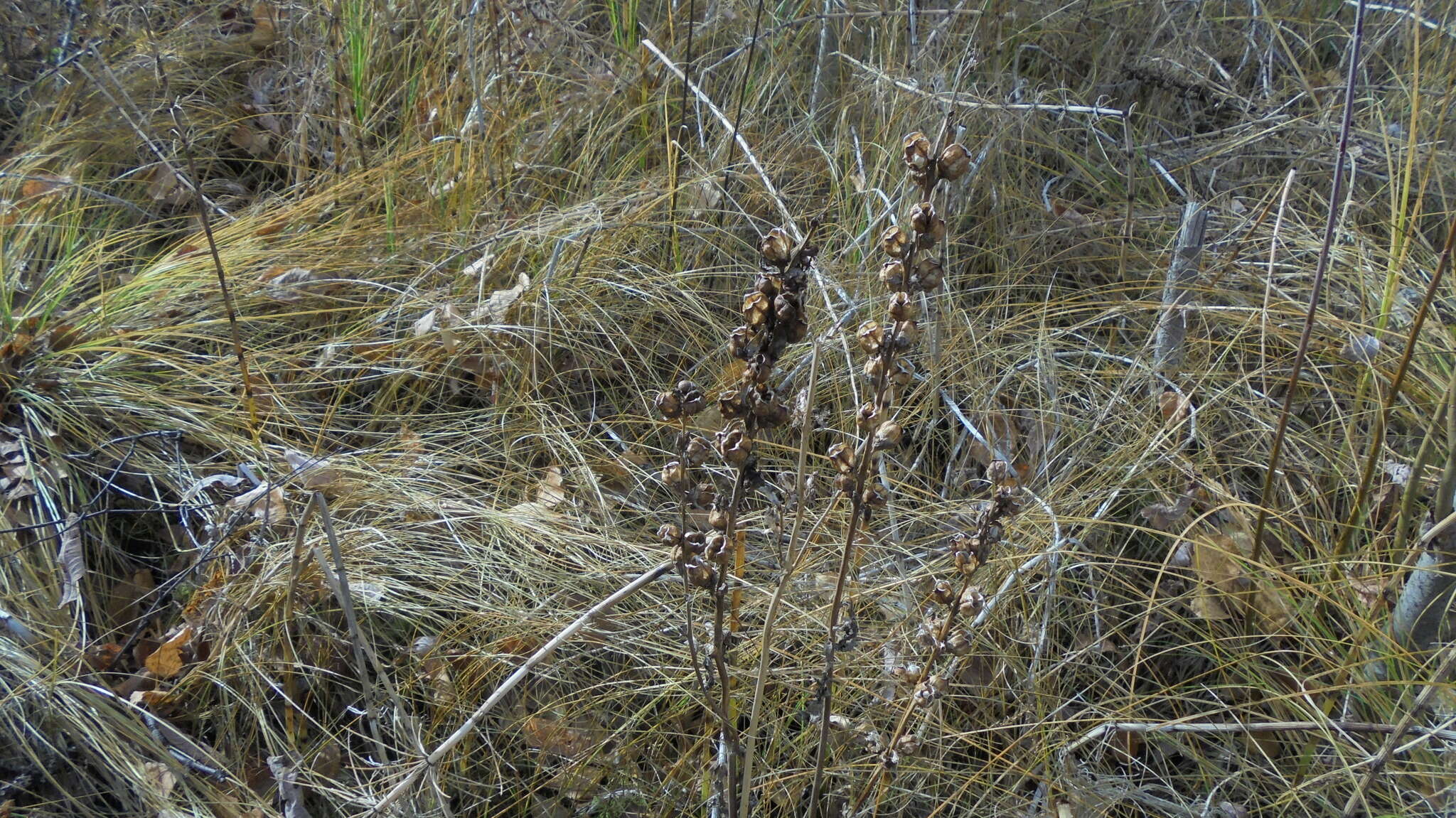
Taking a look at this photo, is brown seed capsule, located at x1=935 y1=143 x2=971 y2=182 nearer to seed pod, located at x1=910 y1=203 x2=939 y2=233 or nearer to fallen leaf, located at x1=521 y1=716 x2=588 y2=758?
seed pod, located at x1=910 y1=203 x2=939 y2=233

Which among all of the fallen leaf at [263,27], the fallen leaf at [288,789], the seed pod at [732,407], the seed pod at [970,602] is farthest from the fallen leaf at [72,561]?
the fallen leaf at [263,27]

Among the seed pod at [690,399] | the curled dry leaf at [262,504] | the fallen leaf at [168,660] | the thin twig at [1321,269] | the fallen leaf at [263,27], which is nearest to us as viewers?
the seed pod at [690,399]

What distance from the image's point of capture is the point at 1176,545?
1.65m

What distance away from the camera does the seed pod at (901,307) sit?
0.91 metres

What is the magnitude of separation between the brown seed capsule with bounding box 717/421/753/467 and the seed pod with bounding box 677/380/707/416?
0.03 meters

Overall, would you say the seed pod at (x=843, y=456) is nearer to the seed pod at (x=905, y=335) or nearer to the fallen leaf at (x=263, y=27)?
the seed pod at (x=905, y=335)

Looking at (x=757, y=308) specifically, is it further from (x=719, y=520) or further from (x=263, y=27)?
(x=263, y=27)

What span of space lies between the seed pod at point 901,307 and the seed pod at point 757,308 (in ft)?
0.35

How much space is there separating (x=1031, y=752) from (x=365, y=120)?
2.15 m

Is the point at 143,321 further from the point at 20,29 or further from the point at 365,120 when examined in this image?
the point at 20,29

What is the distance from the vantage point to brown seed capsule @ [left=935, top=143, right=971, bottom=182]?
895 mm

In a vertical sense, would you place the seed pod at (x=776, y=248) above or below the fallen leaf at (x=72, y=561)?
above

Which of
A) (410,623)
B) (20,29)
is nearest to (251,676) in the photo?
(410,623)

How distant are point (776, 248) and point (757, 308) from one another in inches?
2.4
